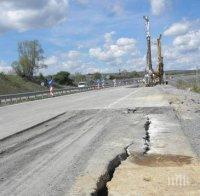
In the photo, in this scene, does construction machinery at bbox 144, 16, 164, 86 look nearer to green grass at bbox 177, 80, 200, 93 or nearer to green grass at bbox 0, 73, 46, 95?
green grass at bbox 177, 80, 200, 93

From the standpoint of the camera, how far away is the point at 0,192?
7750mm

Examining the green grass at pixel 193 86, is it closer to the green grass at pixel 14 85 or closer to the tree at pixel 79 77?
the green grass at pixel 14 85

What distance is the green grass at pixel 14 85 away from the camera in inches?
3056

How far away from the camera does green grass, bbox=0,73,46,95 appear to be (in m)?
77.6

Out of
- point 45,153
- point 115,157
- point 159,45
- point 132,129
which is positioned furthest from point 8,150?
point 159,45

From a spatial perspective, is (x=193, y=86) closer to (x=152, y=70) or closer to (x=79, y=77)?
(x=152, y=70)

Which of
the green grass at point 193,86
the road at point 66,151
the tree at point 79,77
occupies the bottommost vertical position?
the tree at point 79,77

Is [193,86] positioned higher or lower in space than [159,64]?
lower

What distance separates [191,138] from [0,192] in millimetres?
6622

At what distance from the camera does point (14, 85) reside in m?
83.6

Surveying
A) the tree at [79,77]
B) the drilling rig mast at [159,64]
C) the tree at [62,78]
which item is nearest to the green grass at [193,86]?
the drilling rig mast at [159,64]

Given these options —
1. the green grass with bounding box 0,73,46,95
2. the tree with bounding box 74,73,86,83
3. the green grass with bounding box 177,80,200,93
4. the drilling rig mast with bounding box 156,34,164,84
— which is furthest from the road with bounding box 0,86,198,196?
the tree with bounding box 74,73,86,83

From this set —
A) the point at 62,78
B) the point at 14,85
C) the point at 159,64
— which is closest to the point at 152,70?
the point at 159,64

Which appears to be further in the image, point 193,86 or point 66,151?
point 193,86
